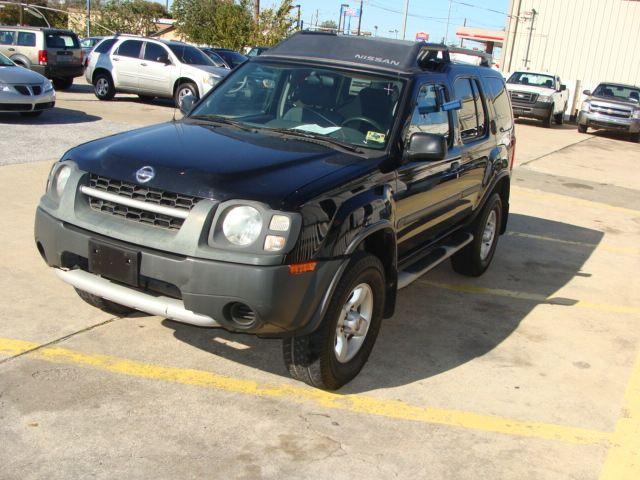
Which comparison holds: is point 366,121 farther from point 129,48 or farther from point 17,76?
point 129,48

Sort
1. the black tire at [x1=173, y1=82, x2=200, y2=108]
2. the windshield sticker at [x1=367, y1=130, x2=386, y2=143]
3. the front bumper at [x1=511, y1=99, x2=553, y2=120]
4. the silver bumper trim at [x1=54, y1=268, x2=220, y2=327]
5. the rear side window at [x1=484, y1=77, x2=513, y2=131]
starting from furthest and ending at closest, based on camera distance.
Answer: the front bumper at [x1=511, y1=99, x2=553, y2=120] < the black tire at [x1=173, y1=82, x2=200, y2=108] < the rear side window at [x1=484, y1=77, x2=513, y2=131] < the windshield sticker at [x1=367, y1=130, x2=386, y2=143] < the silver bumper trim at [x1=54, y1=268, x2=220, y2=327]

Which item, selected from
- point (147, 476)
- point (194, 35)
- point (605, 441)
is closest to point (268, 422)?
point (147, 476)

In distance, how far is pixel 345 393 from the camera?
163 inches

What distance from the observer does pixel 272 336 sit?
3.61 m

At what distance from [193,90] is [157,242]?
49.0 feet

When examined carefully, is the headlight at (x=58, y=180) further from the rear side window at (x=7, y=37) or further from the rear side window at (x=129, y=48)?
the rear side window at (x=7, y=37)

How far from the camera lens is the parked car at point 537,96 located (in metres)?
23.4

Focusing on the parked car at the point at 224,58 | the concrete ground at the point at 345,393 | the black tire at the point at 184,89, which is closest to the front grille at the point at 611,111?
the parked car at the point at 224,58

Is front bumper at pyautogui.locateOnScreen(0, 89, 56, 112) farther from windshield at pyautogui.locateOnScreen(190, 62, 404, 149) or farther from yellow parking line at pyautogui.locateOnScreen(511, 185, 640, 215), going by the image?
windshield at pyautogui.locateOnScreen(190, 62, 404, 149)

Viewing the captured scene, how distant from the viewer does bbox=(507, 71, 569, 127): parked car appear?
23.4 m

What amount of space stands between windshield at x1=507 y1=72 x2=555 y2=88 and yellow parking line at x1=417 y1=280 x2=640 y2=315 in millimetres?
19563

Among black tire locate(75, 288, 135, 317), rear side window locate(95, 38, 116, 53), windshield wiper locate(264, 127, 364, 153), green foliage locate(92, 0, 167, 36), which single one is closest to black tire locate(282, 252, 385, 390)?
windshield wiper locate(264, 127, 364, 153)

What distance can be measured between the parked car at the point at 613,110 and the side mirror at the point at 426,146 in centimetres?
1993

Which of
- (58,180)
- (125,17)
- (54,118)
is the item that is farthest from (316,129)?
(125,17)
